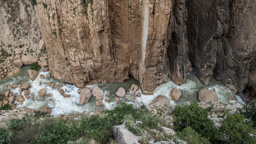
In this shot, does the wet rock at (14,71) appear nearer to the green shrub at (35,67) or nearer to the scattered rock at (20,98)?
the green shrub at (35,67)

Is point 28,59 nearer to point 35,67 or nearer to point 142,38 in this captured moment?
point 35,67

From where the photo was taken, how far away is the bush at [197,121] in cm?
703

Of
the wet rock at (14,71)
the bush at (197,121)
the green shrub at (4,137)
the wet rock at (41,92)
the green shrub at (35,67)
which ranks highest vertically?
the green shrub at (4,137)

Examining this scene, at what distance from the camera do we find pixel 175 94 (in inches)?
526

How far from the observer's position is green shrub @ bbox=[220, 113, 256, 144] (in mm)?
6230

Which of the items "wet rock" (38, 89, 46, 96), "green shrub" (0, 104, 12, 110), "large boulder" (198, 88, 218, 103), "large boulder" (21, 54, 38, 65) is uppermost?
"large boulder" (21, 54, 38, 65)

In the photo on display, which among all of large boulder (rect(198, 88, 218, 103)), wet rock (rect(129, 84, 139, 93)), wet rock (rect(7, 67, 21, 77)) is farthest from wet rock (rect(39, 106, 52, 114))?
large boulder (rect(198, 88, 218, 103))

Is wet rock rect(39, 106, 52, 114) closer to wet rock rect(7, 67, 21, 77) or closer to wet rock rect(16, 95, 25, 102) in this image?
wet rock rect(16, 95, 25, 102)

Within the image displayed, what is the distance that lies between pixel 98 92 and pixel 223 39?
12120 millimetres

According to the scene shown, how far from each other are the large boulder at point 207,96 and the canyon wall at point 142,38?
5.06 ft

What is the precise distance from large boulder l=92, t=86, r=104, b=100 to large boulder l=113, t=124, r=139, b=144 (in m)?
6.99

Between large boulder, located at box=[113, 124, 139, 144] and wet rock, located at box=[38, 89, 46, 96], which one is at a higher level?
large boulder, located at box=[113, 124, 139, 144]

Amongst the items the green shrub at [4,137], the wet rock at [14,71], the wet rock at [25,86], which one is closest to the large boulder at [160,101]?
the green shrub at [4,137]

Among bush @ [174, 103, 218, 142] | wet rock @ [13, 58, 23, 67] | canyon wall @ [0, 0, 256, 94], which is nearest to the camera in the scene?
bush @ [174, 103, 218, 142]
